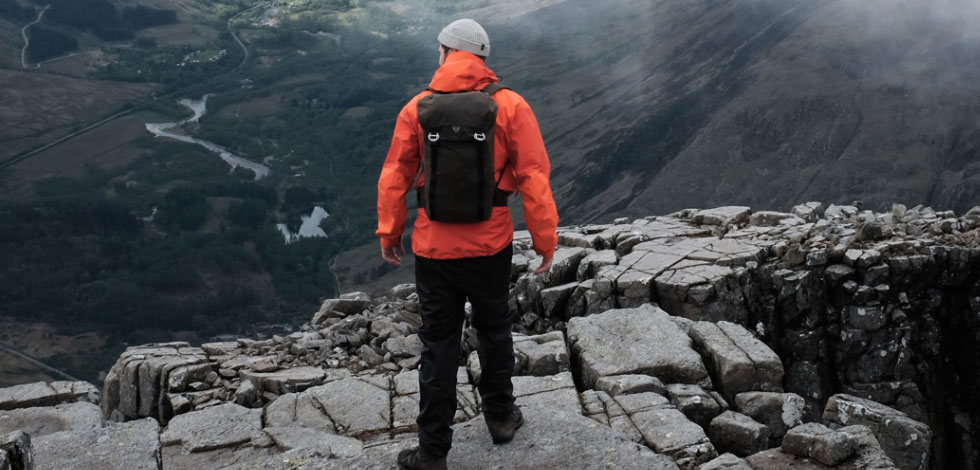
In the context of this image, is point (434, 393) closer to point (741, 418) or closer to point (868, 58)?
point (741, 418)

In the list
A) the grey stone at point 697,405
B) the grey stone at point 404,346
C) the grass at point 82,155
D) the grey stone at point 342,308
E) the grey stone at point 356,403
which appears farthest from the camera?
the grass at point 82,155

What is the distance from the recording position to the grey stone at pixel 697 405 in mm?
8961

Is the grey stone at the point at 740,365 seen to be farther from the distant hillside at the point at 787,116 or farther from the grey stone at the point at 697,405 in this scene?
the distant hillside at the point at 787,116

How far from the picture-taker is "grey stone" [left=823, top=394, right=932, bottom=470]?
922 centimetres

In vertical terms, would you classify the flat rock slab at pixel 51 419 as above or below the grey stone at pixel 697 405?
below

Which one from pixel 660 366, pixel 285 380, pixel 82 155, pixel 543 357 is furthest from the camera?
pixel 82 155

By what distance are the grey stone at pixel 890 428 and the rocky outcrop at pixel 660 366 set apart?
24 mm

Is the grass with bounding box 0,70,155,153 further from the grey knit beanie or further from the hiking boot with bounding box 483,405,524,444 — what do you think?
the grey knit beanie

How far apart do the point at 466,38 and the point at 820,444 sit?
187 inches

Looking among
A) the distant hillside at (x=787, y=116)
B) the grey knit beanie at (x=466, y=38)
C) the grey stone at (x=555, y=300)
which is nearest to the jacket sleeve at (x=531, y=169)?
the grey knit beanie at (x=466, y=38)

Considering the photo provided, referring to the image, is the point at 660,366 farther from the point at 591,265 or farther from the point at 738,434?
the point at 591,265

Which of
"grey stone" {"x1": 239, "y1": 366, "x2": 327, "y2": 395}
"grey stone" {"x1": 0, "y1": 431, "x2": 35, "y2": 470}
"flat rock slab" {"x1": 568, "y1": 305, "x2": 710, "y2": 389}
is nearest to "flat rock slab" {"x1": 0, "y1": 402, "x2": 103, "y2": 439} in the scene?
"grey stone" {"x1": 239, "y1": 366, "x2": 327, "y2": 395}

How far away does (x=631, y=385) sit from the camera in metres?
9.16

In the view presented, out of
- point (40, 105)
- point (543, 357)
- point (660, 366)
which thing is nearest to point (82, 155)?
point (40, 105)
